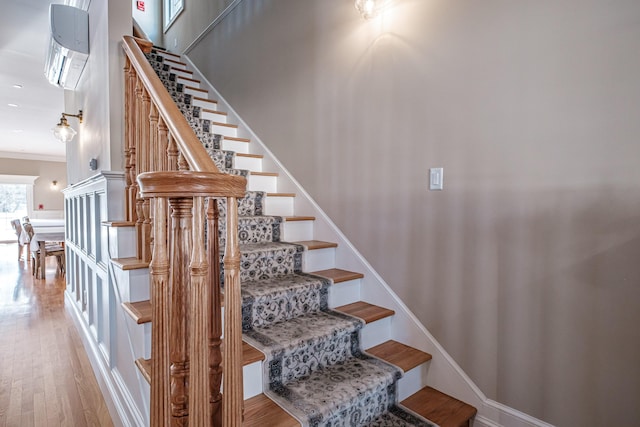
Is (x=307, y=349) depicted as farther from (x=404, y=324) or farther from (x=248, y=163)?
(x=248, y=163)

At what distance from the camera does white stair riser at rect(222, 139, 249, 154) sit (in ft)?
10.2

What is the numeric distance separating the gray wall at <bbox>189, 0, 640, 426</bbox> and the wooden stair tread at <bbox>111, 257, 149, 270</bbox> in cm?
127

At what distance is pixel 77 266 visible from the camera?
9.94ft

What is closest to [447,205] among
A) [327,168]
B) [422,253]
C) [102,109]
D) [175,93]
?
[422,253]

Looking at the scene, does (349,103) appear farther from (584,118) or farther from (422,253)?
(584,118)

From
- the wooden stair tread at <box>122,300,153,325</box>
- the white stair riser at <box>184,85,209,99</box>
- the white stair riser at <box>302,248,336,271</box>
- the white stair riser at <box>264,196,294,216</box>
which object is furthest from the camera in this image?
the white stair riser at <box>184,85,209,99</box>

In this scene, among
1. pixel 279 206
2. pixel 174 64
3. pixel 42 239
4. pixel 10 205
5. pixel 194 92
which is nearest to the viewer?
pixel 279 206

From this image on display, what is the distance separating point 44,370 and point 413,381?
8.36 feet

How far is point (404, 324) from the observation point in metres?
1.92

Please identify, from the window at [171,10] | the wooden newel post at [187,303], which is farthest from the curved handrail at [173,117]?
the window at [171,10]

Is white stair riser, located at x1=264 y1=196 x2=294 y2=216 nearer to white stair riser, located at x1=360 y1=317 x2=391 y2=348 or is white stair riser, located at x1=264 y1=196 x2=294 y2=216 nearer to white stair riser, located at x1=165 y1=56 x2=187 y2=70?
white stair riser, located at x1=360 y1=317 x2=391 y2=348

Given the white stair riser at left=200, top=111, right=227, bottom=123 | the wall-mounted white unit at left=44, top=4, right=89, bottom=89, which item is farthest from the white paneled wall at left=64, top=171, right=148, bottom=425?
the white stair riser at left=200, top=111, right=227, bottom=123

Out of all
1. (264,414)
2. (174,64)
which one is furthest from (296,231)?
(174,64)

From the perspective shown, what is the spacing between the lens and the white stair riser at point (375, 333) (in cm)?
184
